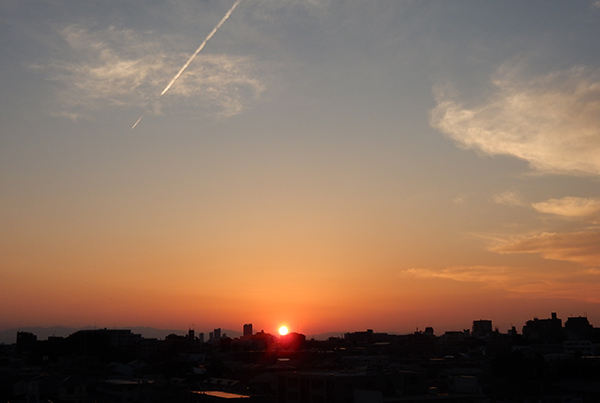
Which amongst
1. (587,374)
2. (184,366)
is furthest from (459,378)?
(184,366)

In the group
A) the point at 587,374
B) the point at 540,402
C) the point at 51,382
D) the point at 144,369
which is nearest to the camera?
the point at 540,402

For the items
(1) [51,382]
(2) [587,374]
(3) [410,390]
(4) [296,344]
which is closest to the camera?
(3) [410,390]

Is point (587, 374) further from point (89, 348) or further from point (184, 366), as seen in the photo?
point (89, 348)

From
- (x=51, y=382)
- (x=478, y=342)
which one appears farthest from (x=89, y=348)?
(x=478, y=342)

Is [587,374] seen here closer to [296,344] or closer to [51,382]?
[51,382]

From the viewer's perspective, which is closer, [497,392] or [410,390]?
[410,390]

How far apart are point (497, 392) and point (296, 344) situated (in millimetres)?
132192

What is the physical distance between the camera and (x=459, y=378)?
54250mm

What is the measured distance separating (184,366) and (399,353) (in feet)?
235

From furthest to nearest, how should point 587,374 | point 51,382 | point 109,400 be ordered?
1. point 587,374
2. point 51,382
3. point 109,400

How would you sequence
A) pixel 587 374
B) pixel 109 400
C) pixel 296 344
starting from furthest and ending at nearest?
1. pixel 296 344
2. pixel 587 374
3. pixel 109 400

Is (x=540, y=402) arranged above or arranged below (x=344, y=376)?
below

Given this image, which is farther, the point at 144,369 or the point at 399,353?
the point at 399,353

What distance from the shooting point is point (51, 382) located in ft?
234
